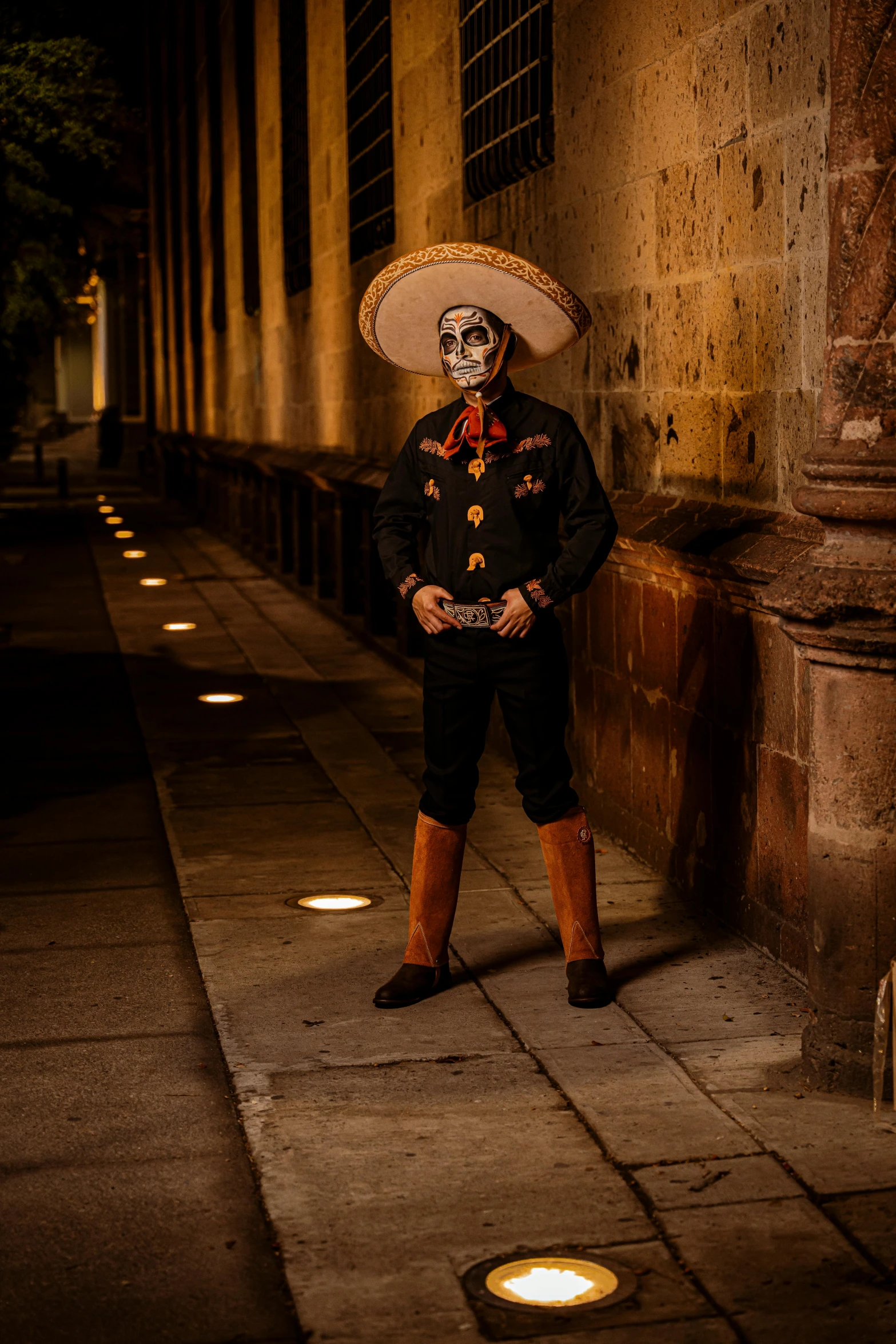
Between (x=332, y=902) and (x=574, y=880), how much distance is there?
4.30 feet

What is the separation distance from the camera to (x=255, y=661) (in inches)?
474

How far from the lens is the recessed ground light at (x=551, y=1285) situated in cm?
323

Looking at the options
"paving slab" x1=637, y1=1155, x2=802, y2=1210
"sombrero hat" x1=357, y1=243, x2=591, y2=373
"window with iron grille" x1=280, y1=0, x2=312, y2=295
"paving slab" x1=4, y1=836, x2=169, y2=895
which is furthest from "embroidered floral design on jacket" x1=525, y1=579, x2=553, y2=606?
"window with iron grille" x1=280, y1=0, x2=312, y2=295

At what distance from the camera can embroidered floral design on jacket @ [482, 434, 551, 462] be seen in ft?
16.0

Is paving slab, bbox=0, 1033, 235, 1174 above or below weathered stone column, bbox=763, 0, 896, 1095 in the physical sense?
below

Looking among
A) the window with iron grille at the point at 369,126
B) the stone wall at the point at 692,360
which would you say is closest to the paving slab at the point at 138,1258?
the stone wall at the point at 692,360

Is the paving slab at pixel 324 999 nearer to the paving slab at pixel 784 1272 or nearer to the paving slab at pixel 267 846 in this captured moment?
the paving slab at pixel 267 846

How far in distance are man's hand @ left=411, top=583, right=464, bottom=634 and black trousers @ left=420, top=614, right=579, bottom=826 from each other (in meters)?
0.05

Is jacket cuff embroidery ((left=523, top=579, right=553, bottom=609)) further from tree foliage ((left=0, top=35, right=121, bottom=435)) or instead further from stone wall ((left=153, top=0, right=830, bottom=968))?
tree foliage ((left=0, top=35, right=121, bottom=435))

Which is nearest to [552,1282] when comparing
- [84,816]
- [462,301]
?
[462,301]

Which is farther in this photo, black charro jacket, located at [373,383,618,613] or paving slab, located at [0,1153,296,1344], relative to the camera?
black charro jacket, located at [373,383,618,613]

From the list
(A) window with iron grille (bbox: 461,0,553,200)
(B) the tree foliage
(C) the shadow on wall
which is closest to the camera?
(C) the shadow on wall

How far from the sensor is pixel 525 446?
4.89 m

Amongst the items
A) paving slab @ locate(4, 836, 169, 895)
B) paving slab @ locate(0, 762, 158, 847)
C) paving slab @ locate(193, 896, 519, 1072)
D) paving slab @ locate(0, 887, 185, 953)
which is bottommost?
paving slab @ locate(193, 896, 519, 1072)
